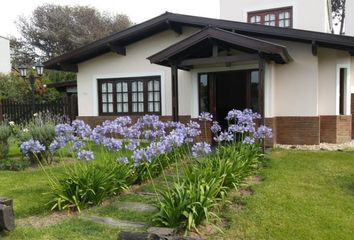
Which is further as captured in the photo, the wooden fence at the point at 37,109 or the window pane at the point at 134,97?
the wooden fence at the point at 37,109

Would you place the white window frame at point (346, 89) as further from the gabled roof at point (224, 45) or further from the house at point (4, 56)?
the house at point (4, 56)

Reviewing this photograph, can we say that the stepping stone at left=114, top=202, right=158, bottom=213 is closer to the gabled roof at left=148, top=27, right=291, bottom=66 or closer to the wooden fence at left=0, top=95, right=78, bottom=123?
the gabled roof at left=148, top=27, right=291, bottom=66

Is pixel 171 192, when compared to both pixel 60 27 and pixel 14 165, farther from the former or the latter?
pixel 60 27

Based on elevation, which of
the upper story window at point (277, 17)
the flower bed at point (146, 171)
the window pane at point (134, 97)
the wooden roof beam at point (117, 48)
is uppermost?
the upper story window at point (277, 17)

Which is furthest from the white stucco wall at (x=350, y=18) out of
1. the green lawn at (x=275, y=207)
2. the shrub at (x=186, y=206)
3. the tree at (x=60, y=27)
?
the tree at (x=60, y=27)

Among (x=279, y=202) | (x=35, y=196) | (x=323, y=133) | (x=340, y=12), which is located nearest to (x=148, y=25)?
(x=323, y=133)

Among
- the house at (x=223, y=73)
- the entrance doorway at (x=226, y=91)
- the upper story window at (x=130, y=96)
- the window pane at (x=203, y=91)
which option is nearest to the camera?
the house at (x=223, y=73)

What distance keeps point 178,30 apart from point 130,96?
3.23m

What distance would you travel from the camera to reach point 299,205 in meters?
5.59

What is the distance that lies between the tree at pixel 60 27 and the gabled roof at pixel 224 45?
3237cm

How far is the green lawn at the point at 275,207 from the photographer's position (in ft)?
Answer: 15.2

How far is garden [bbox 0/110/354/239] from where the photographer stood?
15.6ft

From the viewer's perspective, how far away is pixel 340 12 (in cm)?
3572

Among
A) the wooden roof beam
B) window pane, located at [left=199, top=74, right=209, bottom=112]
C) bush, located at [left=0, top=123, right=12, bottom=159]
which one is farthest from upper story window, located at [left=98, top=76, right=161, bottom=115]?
bush, located at [left=0, top=123, right=12, bottom=159]
